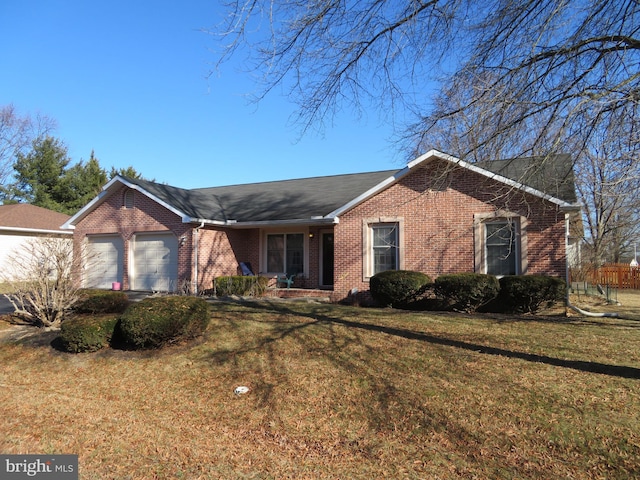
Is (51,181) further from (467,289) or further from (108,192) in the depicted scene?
(467,289)

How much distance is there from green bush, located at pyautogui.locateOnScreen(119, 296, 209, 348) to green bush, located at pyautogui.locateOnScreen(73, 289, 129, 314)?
2367mm

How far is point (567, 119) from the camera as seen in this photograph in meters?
6.13

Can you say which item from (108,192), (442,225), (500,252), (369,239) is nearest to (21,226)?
(108,192)

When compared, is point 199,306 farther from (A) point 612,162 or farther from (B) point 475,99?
(A) point 612,162

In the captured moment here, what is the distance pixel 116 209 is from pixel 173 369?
38.8 ft

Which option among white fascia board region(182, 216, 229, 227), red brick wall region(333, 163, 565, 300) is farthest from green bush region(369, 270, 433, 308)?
white fascia board region(182, 216, 229, 227)

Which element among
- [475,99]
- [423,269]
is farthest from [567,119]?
[423,269]

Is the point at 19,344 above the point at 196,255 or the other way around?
the other way around

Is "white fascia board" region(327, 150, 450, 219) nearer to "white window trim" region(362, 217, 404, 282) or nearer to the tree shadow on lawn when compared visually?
"white window trim" region(362, 217, 404, 282)

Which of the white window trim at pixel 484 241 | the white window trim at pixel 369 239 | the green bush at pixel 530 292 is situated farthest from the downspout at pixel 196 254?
the green bush at pixel 530 292

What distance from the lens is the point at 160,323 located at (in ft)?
24.4

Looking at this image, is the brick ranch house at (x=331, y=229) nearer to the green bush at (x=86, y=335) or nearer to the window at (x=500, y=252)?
the window at (x=500, y=252)

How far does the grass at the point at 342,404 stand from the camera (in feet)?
13.7

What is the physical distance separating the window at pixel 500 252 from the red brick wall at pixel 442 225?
16.1 inches
